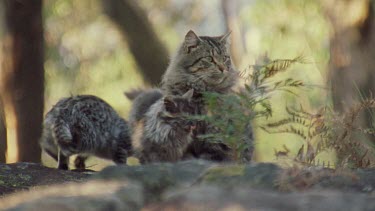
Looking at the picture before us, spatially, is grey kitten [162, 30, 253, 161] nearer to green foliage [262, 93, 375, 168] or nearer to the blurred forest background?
the blurred forest background

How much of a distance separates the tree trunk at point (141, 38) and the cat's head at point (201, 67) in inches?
144

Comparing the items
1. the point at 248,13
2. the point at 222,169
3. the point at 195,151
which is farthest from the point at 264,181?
the point at 248,13

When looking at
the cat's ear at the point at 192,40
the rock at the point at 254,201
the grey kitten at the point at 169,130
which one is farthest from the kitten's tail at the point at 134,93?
the rock at the point at 254,201

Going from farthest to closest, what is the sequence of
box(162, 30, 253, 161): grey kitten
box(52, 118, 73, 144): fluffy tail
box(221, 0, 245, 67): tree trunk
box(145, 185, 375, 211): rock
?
1. box(221, 0, 245, 67): tree trunk
2. box(52, 118, 73, 144): fluffy tail
3. box(162, 30, 253, 161): grey kitten
4. box(145, 185, 375, 211): rock

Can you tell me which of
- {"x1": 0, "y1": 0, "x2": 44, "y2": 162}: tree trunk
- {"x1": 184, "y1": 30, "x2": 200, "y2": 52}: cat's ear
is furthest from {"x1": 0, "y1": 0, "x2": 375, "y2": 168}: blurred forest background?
{"x1": 184, "y1": 30, "x2": 200, "y2": 52}: cat's ear

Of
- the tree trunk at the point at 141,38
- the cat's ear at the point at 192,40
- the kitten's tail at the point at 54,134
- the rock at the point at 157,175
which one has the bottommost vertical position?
the rock at the point at 157,175

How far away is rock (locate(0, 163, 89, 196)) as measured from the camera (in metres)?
6.57

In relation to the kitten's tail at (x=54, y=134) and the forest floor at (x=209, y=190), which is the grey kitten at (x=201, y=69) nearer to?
the kitten's tail at (x=54, y=134)

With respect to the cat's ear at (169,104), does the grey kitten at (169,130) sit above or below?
below

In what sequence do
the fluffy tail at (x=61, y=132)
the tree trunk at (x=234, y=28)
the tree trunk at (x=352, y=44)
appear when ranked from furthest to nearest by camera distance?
1. the tree trunk at (x=234, y=28)
2. the tree trunk at (x=352, y=44)
3. the fluffy tail at (x=61, y=132)

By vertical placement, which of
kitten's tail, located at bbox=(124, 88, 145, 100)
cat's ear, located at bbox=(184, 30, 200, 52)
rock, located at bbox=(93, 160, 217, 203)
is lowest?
rock, located at bbox=(93, 160, 217, 203)

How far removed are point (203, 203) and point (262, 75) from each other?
Result: 2.54 m

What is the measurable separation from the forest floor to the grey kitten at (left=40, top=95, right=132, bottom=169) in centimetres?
388

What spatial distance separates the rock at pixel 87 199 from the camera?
3.55 metres
